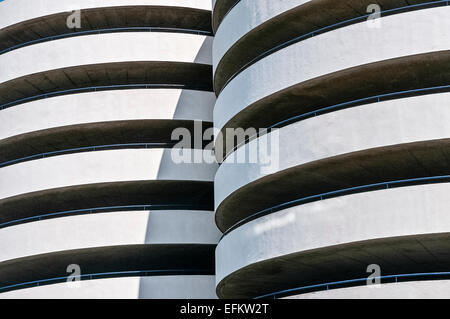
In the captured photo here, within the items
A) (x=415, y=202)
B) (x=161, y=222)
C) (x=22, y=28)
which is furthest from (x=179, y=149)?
(x=415, y=202)

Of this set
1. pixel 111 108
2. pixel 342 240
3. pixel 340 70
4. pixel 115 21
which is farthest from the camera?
pixel 115 21

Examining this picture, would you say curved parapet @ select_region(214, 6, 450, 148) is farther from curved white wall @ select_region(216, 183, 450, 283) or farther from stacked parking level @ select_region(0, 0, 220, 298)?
stacked parking level @ select_region(0, 0, 220, 298)

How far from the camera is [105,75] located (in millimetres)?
35969

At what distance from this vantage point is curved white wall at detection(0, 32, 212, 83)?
114ft

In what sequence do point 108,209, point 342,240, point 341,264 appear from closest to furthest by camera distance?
point 342,240, point 341,264, point 108,209

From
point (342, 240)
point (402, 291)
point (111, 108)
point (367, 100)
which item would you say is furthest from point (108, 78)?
point (402, 291)

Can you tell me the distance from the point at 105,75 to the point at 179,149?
5203 millimetres

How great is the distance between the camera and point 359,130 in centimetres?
2447

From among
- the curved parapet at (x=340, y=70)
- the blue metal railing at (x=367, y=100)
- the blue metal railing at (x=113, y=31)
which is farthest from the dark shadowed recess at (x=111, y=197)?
the blue metal railing at (x=113, y=31)

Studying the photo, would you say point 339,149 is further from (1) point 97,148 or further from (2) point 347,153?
(1) point 97,148

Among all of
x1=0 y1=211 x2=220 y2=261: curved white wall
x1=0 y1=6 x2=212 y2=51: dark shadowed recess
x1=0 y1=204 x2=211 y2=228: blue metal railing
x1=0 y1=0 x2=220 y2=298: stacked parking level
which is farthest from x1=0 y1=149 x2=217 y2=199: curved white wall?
x1=0 y1=6 x2=212 y2=51: dark shadowed recess

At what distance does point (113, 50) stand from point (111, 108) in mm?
2632
